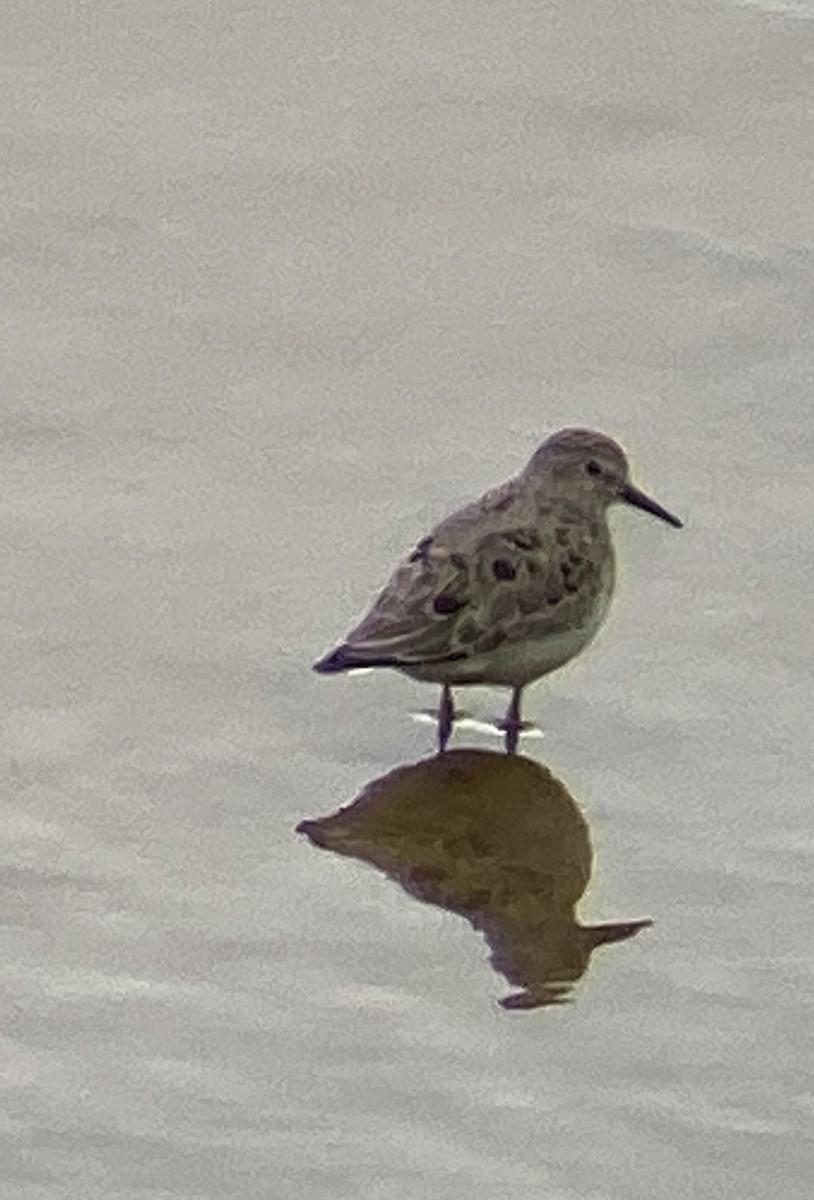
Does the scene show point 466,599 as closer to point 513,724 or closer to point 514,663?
point 514,663

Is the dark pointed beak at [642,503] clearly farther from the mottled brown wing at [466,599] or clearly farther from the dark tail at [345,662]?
the dark tail at [345,662]

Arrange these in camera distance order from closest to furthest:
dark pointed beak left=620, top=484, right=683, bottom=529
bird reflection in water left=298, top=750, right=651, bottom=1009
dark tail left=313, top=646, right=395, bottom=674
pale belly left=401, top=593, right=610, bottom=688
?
1. bird reflection in water left=298, top=750, right=651, bottom=1009
2. dark tail left=313, top=646, right=395, bottom=674
3. pale belly left=401, top=593, right=610, bottom=688
4. dark pointed beak left=620, top=484, right=683, bottom=529

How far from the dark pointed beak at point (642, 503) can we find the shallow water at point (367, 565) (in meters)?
0.10

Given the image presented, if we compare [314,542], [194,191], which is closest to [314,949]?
[314,542]

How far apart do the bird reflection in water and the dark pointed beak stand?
656mm

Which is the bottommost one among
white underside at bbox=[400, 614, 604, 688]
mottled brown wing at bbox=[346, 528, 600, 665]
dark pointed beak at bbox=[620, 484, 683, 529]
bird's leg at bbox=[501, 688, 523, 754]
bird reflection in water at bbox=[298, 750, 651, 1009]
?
bird reflection in water at bbox=[298, 750, 651, 1009]

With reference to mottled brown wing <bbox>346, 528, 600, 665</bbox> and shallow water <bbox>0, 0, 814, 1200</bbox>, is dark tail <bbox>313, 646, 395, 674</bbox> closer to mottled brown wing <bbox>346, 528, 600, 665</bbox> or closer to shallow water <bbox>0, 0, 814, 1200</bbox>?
mottled brown wing <bbox>346, 528, 600, 665</bbox>

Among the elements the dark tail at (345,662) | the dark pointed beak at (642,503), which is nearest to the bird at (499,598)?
the dark tail at (345,662)

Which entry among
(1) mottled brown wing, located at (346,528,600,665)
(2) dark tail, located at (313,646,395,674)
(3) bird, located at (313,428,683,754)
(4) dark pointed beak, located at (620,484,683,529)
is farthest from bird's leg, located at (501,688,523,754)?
(4) dark pointed beak, located at (620,484,683,529)

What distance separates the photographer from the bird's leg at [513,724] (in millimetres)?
5922

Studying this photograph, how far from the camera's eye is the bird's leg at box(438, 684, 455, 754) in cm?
591

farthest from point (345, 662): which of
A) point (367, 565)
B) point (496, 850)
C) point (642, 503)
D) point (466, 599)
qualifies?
point (642, 503)

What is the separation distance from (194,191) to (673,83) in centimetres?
130

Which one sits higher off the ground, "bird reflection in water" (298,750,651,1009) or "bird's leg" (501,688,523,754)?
"bird's leg" (501,688,523,754)
